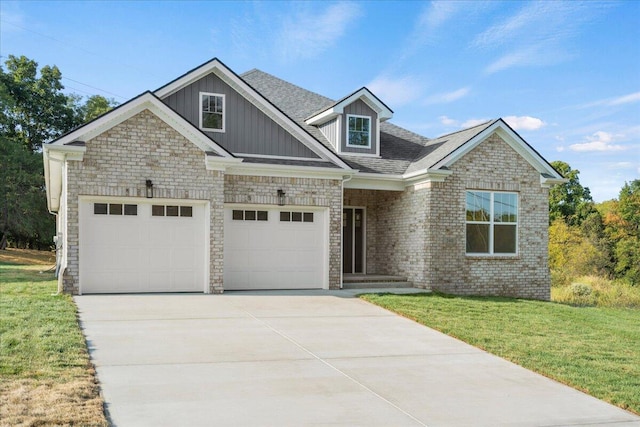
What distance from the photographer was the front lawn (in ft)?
18.2

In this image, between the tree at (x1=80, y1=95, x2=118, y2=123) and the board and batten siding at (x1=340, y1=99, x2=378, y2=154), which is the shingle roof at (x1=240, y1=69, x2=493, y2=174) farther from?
the tree at (x1=80, y1=95, x2=118, y2=123)

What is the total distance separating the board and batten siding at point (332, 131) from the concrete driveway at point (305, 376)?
7.84 meters

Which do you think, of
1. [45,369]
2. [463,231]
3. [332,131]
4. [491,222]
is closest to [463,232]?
[463,231]

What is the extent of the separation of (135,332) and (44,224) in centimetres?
3230

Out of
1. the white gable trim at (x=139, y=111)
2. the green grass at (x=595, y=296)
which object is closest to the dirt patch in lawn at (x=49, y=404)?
the white gable trim at (x=139, y=111)

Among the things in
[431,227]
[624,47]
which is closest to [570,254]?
[624,47]

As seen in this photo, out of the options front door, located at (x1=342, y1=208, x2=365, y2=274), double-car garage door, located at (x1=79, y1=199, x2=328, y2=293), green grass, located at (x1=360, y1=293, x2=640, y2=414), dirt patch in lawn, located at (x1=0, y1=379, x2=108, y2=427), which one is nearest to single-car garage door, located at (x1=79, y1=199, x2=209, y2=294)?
double-car garage door, located at (x1=79, y1=199, x2=328, y2=293)

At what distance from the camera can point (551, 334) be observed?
11.1 metres

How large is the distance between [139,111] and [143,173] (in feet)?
4.65

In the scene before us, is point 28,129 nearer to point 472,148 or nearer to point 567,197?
point 472,148

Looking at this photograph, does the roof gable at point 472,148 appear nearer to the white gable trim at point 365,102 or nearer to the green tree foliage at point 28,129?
the white gable trim at point 365,102

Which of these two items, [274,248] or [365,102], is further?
[365,102]

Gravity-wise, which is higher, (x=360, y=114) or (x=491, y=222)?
(x=360, y=114)

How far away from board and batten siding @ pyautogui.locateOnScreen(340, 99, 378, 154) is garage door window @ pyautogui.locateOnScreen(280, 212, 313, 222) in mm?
2958
